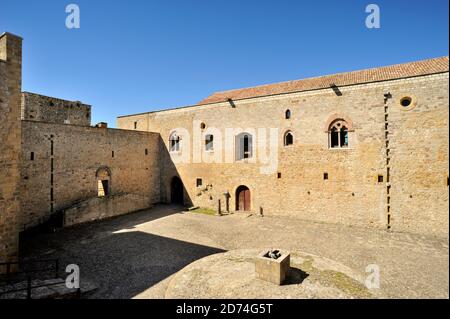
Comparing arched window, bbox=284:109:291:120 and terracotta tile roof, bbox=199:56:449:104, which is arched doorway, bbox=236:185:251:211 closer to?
arched window, bbox=284:109:291:120

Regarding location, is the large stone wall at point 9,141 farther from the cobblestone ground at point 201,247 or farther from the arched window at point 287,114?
the arched window at point 287,114

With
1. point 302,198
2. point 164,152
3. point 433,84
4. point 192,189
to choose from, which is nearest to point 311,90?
point 433,84

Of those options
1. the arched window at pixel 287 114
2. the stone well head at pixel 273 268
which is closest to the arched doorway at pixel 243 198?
the arched window at pixel 287 114

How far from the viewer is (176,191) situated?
20.3 m

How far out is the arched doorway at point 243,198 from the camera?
53.8ft

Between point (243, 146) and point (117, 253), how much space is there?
1051 centimetres

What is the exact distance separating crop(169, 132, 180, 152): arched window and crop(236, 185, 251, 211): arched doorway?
6.46 meters

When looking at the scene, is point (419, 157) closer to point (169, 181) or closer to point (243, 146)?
point (243, 146)

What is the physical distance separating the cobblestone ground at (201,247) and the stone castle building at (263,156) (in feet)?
4.71

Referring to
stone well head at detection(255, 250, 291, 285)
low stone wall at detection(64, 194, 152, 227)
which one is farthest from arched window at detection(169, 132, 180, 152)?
stone well head at detection(255, 250, 291, 285)

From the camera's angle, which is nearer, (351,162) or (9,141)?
(9,141)

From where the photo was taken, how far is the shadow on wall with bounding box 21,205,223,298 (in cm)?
723

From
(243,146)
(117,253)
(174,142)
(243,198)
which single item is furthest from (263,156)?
(117,253)

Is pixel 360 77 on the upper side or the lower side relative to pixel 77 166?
upper
